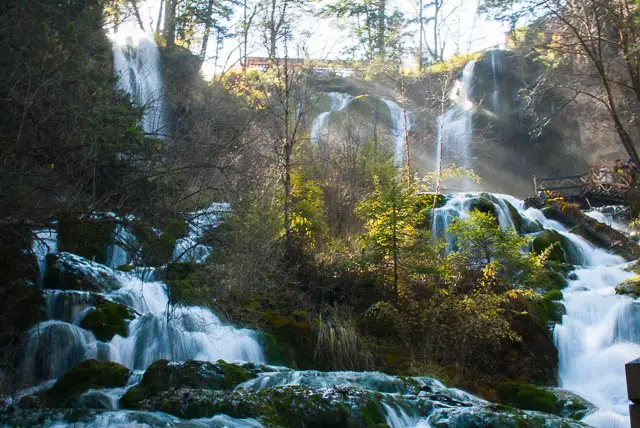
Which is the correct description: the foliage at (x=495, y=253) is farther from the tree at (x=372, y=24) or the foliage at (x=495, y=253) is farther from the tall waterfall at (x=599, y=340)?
the tree at (x=372, y=24)

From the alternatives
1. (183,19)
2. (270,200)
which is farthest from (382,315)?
(183,19)

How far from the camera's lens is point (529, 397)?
11.2 metres

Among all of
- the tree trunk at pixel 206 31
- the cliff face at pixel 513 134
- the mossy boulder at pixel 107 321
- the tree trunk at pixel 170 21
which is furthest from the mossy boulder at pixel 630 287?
the tree trunk at pixel 206 31

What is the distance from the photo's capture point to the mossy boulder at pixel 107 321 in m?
11.3

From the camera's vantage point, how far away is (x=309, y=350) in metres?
12.2

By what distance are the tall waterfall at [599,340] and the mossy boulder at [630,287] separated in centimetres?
15

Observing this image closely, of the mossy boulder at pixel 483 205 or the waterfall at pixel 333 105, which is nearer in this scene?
the mossy boulder at pixel 483 205

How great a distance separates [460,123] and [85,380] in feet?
91.0

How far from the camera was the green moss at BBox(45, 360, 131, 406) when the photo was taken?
925 centimetres

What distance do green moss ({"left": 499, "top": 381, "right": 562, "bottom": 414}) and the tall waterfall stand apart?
0.69 meters

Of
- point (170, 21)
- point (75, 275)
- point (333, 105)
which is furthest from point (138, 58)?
point (75, 275)

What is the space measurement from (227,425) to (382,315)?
5.86 m

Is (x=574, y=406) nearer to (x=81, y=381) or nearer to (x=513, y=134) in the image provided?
(x=81, y=381)

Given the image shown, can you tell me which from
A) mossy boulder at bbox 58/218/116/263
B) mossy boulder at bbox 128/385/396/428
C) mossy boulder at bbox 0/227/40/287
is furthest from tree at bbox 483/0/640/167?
mossy boulder at bbox 0/227/40/287
